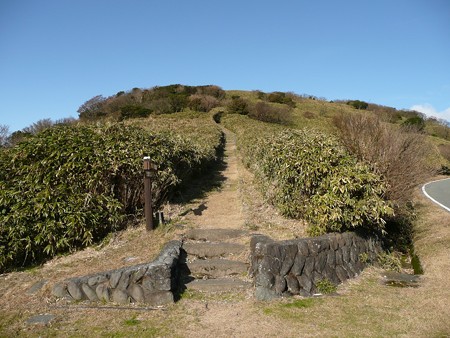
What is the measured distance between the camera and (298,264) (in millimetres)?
6148

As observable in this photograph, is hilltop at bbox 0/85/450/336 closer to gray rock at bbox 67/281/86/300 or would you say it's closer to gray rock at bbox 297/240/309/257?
gray rock at bbox 67/281/86/300

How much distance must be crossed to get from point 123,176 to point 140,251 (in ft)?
7.01

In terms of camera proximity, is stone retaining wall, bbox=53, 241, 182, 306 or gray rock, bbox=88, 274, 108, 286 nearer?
stone retaining wall, bbox=53, 241, 182, 306

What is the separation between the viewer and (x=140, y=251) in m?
6.93

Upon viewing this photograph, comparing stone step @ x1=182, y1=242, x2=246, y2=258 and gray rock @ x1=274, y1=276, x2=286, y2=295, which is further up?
stone step @ x1=182, y1=242, x2=246, y2=258

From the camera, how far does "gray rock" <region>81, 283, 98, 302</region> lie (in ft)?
18.0

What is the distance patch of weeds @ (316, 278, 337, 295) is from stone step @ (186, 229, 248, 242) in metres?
2.01

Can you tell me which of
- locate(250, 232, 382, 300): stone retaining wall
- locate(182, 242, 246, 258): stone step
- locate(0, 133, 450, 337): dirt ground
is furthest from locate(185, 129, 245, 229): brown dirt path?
locate(250, 232, 382, 300): stone retaining wall

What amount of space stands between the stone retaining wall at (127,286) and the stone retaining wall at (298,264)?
1.52 m

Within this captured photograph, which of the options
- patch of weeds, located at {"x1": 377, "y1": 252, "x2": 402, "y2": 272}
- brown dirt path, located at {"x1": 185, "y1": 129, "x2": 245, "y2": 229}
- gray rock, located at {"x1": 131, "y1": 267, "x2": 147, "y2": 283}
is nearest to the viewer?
gray rock, located at {"x1": 131, "y1": 267, "x2": 147, "y2": 283}

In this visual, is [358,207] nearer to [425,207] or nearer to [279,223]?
[279,223]

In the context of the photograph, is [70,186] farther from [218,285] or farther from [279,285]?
[279,285]

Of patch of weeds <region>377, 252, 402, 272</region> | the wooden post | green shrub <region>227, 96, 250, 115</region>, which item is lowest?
A: patch of weeds <region>377, 252, 402, 272</region>

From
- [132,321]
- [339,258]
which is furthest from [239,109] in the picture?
[132,321]
